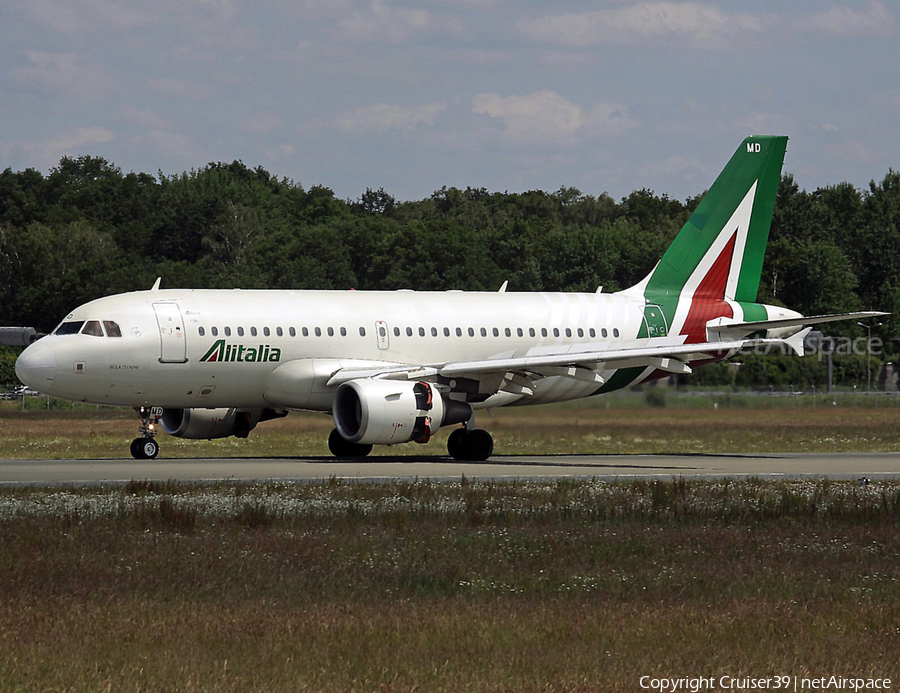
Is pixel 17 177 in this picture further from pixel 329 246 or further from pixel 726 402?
pixel 726 402

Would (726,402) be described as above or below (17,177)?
below

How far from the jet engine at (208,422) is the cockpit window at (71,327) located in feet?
13.1

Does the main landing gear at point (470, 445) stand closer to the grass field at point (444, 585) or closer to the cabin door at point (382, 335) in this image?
the cabin door at point (382, 335)

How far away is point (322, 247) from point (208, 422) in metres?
73.6

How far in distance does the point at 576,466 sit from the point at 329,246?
3089 inches

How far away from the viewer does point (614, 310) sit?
3966 cm

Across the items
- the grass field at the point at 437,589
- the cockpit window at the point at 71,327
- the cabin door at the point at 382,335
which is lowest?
the grass field at the point at 437,589

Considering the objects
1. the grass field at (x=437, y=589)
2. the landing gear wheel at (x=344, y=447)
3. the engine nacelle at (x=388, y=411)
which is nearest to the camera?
the grass field at (x=437, y=589)

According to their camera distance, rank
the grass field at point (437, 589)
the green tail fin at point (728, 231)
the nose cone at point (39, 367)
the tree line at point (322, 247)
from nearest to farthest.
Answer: the grass field at point (437, 589)
the nose cone at point (39, 367)
the green tail fin at point (728, 231)
the tree line at point (322, 247)

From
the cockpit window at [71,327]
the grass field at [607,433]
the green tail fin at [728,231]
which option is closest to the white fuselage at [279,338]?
the cockpit window at [71,327]

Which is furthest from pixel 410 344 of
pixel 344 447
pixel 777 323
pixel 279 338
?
pixel 777 323

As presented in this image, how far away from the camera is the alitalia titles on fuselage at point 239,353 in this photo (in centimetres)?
3366

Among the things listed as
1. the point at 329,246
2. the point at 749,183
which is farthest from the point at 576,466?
the point at 329,246

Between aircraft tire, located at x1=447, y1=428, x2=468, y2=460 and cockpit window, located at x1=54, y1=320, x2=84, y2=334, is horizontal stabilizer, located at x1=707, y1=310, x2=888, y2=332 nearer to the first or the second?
aircraft tire, located at x1=447, y1=428, x2=468, y2=460
